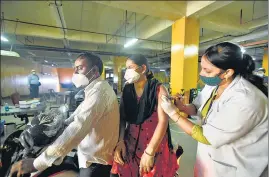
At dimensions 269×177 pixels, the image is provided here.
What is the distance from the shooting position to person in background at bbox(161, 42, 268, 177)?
26.9 inches

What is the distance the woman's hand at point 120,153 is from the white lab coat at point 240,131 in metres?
0.53

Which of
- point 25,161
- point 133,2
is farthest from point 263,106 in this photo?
point 133,2

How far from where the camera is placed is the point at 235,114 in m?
0.69

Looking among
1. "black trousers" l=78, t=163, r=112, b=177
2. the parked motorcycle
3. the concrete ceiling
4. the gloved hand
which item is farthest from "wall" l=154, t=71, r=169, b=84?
the concrete ceiling

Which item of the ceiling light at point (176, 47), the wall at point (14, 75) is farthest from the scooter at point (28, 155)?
the wall at point (14, 75)

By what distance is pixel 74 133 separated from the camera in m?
0.77

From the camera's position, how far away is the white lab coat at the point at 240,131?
68 centimetres

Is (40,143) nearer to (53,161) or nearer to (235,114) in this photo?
(53,161)

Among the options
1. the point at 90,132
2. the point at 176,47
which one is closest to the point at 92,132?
the point at 90,132

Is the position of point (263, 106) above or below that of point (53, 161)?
above

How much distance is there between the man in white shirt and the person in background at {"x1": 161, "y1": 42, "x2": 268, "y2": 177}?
1.20 feet

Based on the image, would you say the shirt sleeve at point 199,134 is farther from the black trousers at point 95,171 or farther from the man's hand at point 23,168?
the man's hand at point 23,168

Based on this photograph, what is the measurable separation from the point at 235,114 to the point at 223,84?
0.85ft

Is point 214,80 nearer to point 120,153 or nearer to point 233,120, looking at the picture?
point 233,120
